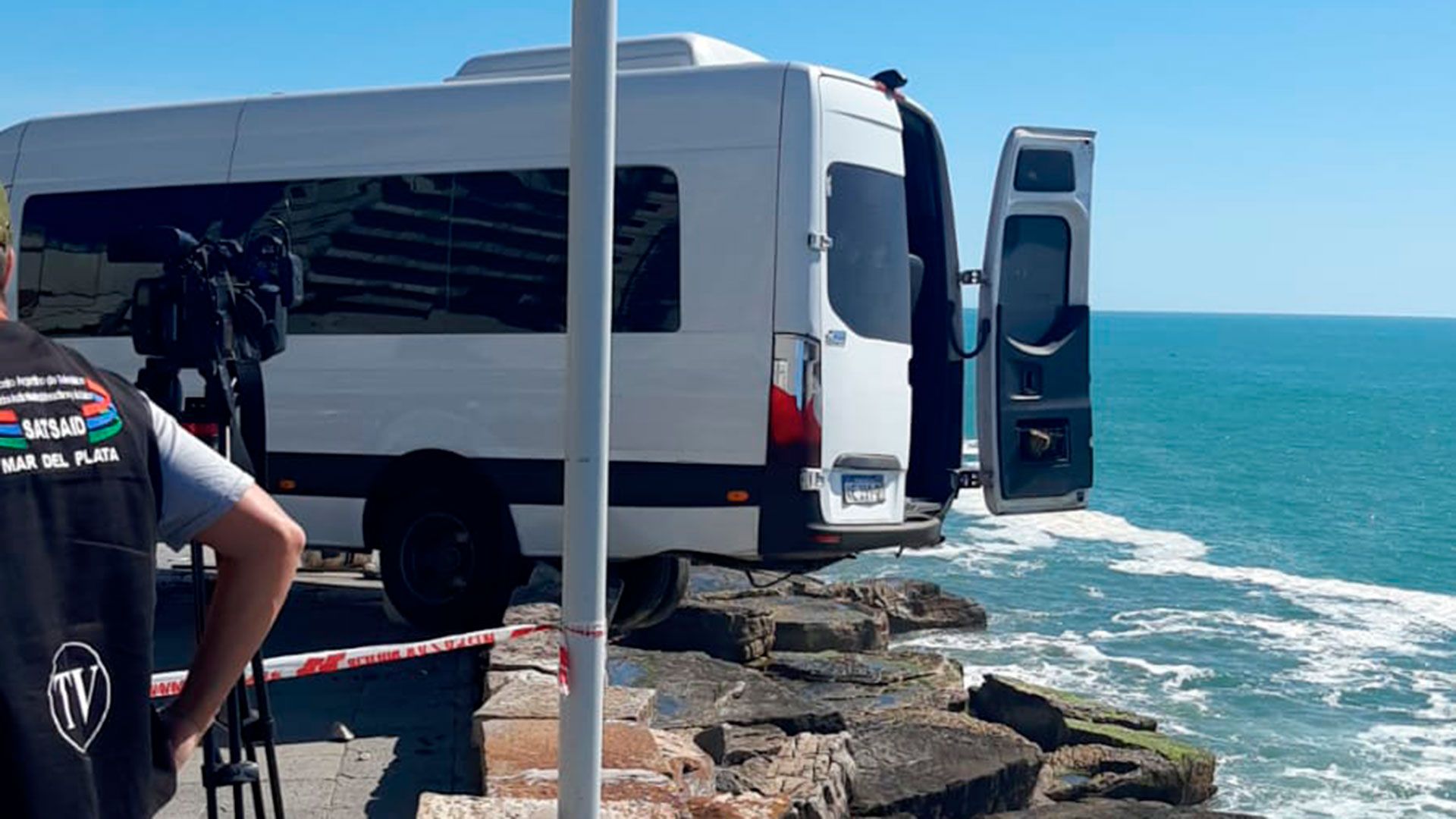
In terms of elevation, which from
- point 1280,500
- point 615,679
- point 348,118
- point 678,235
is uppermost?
point 348,118

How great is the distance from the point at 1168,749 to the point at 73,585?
13529 mm

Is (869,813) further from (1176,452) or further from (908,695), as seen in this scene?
(1176,452)

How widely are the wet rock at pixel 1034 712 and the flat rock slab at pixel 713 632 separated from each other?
3328 millimetres

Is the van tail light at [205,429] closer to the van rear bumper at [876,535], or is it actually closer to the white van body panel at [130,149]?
the van rear bumper at [876,535]

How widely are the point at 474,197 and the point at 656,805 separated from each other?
416cm

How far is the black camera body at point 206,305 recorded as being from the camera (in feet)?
15.8

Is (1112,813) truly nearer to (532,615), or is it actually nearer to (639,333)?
(532,615)

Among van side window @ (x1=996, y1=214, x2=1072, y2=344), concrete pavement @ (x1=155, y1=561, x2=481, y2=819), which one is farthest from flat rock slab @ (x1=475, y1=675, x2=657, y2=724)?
van side window @ (x1=996, y1=214, x2=1072, y2=344)

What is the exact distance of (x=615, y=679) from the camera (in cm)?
881

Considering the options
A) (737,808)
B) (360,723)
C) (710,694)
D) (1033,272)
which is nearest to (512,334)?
(360,723)

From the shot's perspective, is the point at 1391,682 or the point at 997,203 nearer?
the point at 997,203

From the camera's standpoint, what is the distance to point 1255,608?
98.2 feet

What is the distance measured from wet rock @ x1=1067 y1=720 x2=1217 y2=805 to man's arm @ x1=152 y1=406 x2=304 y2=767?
1254cm

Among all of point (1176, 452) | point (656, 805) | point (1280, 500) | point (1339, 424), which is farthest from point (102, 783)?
point (1339, 424)
